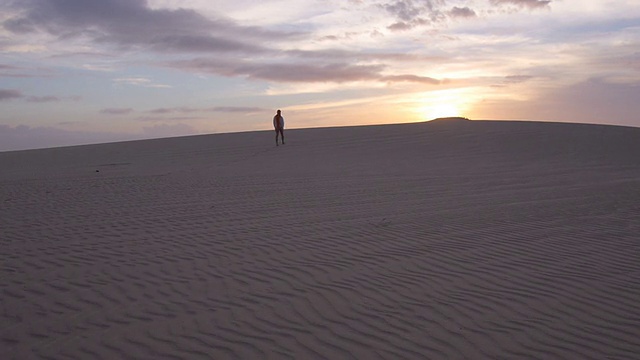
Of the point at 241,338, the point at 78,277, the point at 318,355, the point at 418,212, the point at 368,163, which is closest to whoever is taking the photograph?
the point at 318,355

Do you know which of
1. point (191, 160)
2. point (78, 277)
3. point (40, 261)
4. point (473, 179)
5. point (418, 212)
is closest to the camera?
point (78, 277)

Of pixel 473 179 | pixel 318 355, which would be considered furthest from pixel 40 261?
pixel 473 179

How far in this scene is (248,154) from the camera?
25797 millimetres

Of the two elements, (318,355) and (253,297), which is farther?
(253,297)

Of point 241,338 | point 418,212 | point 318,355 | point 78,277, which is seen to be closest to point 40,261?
point 78,277

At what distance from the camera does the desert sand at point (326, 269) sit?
477 cm

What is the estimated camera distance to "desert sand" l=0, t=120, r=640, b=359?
4773 millimetres

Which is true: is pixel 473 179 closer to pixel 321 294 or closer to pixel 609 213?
pixel 609 213

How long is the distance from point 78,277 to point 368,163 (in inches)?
602

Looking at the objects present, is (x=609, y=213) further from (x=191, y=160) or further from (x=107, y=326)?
(x=191, y=160)

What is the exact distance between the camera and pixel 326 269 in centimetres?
677

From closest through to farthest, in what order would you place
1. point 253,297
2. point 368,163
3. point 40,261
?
point 253,297, point 40,261, point 368,163

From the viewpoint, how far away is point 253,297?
227 inches

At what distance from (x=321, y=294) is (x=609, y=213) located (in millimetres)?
6462
